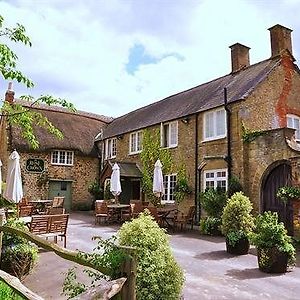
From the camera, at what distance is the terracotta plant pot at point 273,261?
861 cm

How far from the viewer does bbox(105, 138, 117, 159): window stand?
2730 cm

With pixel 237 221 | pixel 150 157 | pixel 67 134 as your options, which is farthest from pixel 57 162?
pixel 237 221

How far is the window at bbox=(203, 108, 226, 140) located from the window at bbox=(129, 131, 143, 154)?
6.47 metres

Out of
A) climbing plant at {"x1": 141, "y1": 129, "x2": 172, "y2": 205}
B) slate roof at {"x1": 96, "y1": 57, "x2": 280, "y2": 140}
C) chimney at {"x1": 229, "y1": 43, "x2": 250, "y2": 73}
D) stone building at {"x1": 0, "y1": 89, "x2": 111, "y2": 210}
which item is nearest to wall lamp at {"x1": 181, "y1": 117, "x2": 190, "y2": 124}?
slate roof at {"x1": 96, "y1": 57, "x2": 280, "y2": 140}

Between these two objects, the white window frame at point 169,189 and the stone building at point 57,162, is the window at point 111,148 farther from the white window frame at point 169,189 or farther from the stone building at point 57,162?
the white window frame at point 169,189

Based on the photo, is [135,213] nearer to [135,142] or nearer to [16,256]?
[135,142]

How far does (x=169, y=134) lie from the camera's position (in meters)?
21.5

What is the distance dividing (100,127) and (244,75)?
17233 millimetres

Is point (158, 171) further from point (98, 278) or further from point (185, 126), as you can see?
point (98, 278)

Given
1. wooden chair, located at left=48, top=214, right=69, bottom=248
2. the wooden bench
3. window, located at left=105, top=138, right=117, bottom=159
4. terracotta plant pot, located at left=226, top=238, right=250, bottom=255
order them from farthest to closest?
window, located at left=105, top=138, right=117, bottom=159 → terracotta plant pot, located at left=226, top=238, right=250, bottom=255 → wooden chair, located at left=48, top=214, right=69, bottom=248 → the wooden bench

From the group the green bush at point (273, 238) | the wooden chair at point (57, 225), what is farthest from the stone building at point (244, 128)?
the wooden chair at point (57, 225)

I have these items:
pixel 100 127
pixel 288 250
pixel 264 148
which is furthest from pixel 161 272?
pixel 100 127

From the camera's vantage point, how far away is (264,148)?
15.3 metres

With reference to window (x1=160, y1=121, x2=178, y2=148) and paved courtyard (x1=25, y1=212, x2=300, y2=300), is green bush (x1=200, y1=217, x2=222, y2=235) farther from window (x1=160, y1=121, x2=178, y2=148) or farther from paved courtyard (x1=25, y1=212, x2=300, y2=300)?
window (x1=160, y1=121, x2=178, y2=148)
